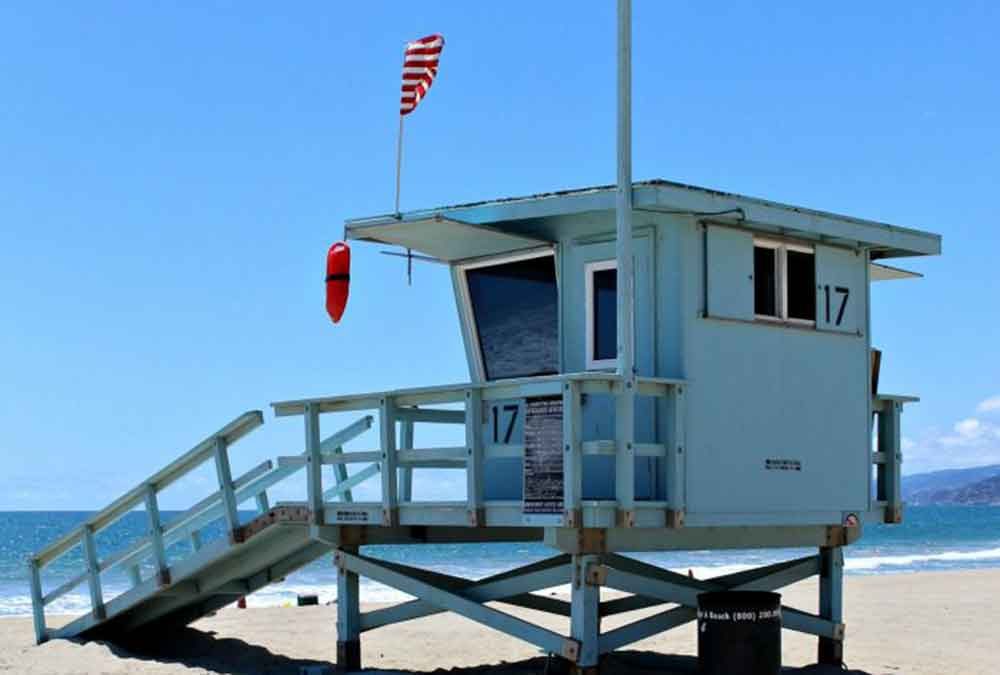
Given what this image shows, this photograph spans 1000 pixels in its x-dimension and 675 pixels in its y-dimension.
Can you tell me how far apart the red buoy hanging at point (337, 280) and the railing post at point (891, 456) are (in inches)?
198

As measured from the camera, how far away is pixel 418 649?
56.4ft

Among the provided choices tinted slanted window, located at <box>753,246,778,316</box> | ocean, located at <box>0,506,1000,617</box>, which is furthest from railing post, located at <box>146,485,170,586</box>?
ocean, located at <box>0,506,1000,617</box>

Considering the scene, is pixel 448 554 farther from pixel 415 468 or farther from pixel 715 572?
pixel 415 468

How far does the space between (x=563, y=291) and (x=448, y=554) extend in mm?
48665

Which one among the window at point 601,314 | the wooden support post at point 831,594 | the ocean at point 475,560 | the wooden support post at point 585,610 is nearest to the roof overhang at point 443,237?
the window at point 601,314

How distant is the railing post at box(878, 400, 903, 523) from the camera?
14.5 meters

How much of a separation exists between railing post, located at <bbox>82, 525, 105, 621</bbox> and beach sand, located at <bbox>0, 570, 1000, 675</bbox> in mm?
355

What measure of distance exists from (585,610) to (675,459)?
51.7 inches

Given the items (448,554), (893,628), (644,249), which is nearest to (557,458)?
(644,249)

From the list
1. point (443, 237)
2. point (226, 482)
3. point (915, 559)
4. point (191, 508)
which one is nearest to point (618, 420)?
point (443, 237)

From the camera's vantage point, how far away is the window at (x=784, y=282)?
1321 centimetres

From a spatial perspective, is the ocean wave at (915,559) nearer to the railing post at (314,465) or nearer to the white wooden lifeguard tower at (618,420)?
the white wooden lifeguard tower at (618,420)

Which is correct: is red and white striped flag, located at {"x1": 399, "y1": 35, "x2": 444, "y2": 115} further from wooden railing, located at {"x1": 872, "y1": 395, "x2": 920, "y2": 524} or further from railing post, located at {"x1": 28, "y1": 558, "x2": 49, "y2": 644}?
railing post, located at {"x1": 28, "y1": 558, "x2": 49, "y2": 644}

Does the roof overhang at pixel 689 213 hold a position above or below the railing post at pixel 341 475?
above
